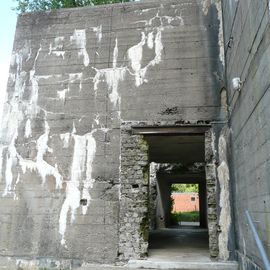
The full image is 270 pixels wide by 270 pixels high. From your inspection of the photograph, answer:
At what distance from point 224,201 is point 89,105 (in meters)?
2.90

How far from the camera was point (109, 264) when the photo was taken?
18.3 feet

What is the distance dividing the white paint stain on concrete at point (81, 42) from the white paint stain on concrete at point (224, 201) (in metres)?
2.94

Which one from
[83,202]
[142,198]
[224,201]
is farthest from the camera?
[83,202]

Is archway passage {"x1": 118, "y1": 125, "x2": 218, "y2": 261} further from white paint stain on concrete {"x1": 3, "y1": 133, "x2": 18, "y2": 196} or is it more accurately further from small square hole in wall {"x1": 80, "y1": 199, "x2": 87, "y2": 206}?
white paint stain on concrete {"x1": 3, "y1": 133, "x2": 18, "y2": 196}

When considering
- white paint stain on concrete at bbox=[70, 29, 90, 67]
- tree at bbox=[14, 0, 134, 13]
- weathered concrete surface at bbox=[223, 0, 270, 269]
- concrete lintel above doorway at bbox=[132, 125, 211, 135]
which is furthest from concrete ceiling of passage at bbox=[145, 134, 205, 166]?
tree at bbox=[14, 0, 134, 13]

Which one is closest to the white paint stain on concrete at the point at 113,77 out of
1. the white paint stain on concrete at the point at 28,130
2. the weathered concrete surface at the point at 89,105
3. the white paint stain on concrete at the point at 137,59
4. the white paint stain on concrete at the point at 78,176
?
the weathered concrete surface at the point at 89,105

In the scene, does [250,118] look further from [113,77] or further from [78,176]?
[78,176]

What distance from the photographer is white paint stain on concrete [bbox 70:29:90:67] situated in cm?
664

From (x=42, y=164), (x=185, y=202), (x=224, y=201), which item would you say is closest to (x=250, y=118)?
(x=224, y=201)

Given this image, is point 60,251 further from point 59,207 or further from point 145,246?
point 145,246

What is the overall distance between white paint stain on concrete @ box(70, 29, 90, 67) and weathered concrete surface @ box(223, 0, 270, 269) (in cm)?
264

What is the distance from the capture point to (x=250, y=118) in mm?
3967

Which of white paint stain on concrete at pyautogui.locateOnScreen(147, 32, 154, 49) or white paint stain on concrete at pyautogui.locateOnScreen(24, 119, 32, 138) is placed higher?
white paint stain on concrete at pyautogui.locateOnScreen(147, 32, 154, 49)

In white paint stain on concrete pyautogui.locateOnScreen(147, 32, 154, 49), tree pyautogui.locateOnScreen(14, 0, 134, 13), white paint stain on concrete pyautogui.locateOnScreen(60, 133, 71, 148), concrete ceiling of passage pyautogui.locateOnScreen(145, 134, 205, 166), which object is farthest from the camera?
tree pyautogui.locateOnScreen(14, 0, 134, 13)
